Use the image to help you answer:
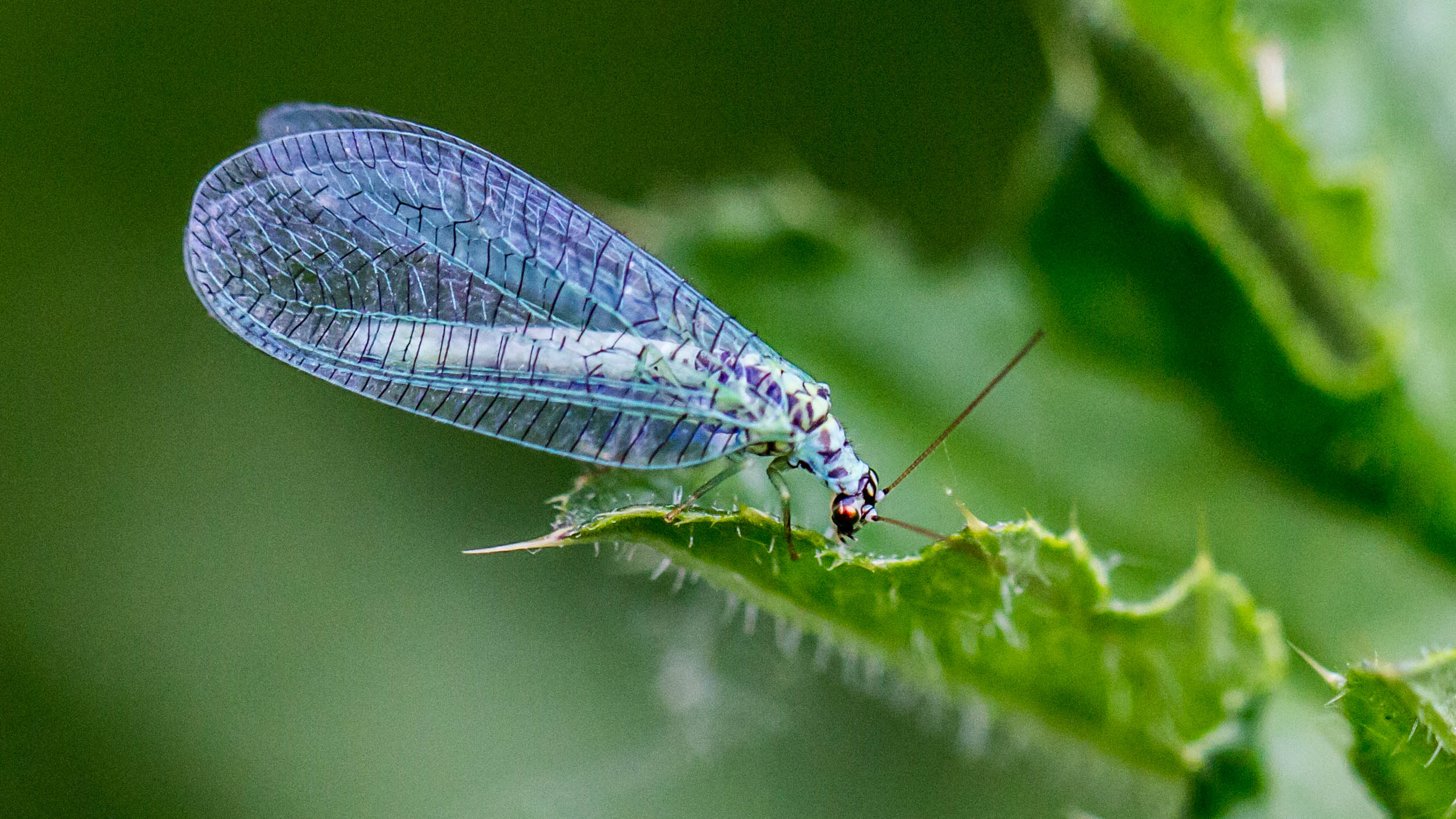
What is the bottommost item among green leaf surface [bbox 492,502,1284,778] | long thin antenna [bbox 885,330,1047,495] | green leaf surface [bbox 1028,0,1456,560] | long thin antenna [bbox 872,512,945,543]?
green leaf surface [bbox 492,502,1284,778]

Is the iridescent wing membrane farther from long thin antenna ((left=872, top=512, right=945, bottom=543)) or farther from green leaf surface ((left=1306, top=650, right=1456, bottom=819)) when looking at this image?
green leaf surface ((left=1306, top=650, right=1456, bottom=819))

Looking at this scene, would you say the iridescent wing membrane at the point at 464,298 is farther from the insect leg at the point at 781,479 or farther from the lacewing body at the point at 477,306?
the insect leg at the point at 781,479

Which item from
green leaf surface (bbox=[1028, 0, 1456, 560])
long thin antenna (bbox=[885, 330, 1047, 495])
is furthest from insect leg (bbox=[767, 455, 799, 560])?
green leaf surface (bbox=[1028, 0, 1456, 560])

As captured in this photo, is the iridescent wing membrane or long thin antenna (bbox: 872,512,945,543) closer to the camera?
long thin antenna (bbox: 872,512,945,543)

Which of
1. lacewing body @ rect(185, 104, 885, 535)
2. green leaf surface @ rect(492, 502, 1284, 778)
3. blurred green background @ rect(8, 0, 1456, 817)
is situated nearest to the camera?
green leaf surface @ rect(492, 502, 1284, 778)

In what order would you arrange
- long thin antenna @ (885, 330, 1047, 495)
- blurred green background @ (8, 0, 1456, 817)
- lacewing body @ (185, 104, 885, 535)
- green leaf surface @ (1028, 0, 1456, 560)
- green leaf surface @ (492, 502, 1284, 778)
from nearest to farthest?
green leaf surface @ (492, 502, 1284, 778) < green leaf surface @ (1028, 0, 1456, 560) < long thin antenna @ (885, 330, 1047, 495) < blurred green background @ (8, 0, 1456, 817) < lacewing body @ (185, 104, 885, 535)

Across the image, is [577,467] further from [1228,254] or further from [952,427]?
[1228,254]
